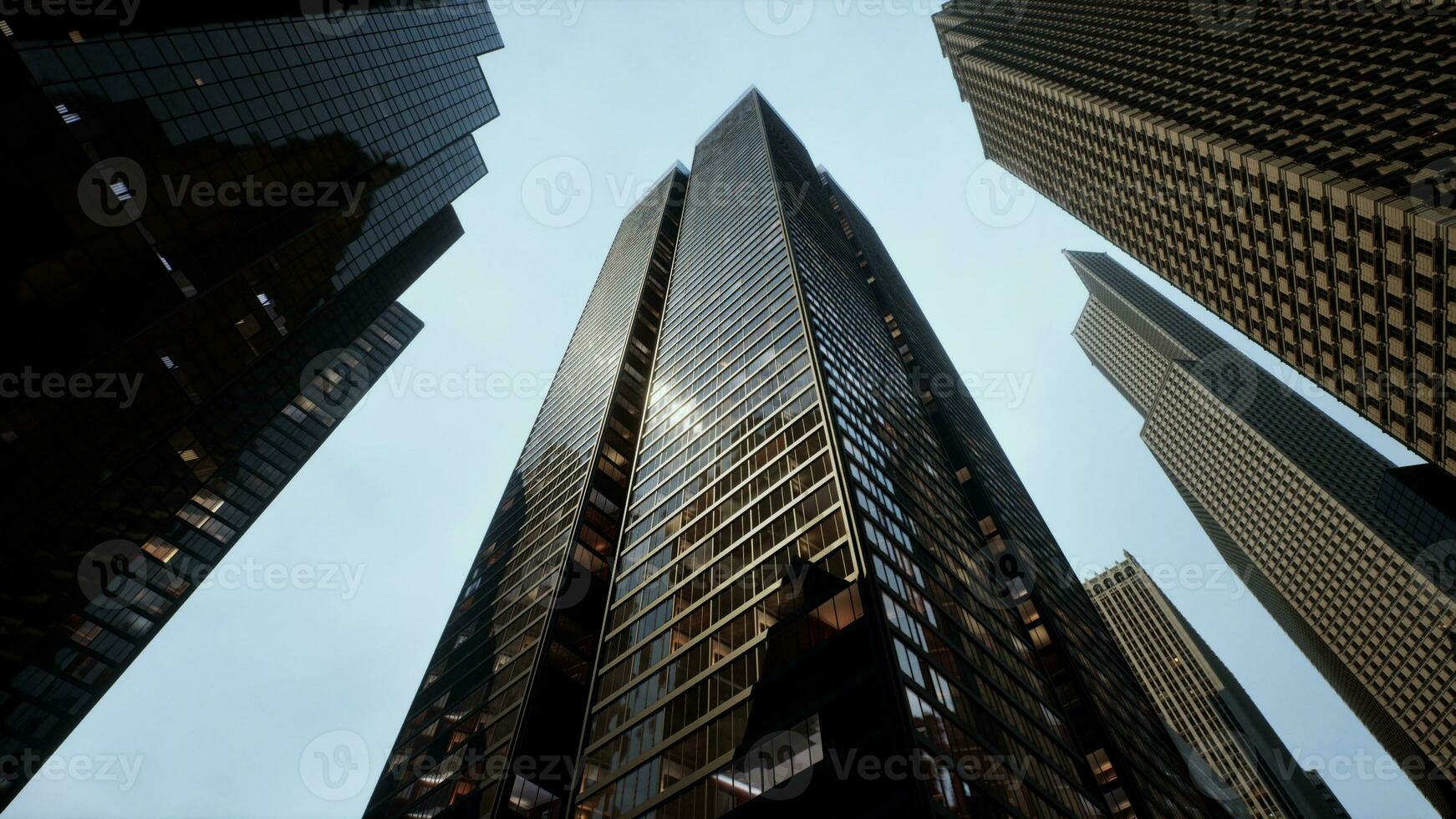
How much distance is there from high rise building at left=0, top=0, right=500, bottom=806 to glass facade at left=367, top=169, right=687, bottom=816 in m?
30.4

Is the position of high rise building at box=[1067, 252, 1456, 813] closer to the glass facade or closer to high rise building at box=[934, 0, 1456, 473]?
high rise building at box=[934, 0, 1456, 473]

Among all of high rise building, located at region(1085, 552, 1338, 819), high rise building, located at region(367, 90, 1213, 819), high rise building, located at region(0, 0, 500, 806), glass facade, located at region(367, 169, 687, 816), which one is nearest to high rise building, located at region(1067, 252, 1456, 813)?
high rise building, located at region(1085, 552, 1338, 819)

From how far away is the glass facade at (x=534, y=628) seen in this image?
50312mm

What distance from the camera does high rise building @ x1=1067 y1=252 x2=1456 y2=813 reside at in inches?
4176

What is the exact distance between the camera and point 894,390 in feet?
262

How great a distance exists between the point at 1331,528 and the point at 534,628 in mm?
131950

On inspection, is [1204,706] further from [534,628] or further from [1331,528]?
[534,628]

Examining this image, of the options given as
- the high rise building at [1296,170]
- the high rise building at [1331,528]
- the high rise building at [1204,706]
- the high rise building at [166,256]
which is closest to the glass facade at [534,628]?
the high rise building at [166,256]

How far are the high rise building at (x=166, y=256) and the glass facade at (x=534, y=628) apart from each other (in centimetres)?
3039

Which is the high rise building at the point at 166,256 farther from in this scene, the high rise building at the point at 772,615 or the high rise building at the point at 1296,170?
the high rise building at the point at 1296,170

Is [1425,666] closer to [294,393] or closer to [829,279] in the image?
[829,279]

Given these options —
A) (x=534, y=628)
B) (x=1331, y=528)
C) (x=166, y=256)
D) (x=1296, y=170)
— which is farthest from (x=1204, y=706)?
(x=166, y=256)

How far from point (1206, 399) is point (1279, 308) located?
390ft

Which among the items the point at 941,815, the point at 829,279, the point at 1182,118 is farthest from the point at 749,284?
the point at 941,815
